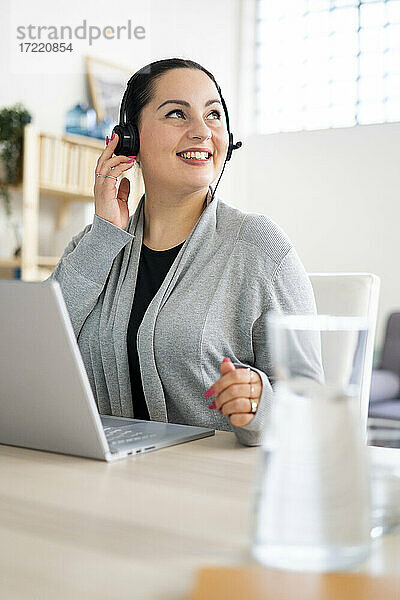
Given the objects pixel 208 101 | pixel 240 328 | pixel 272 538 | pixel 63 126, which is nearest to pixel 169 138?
pixel 208 101

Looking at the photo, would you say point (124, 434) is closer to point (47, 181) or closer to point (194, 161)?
point (194, 161)

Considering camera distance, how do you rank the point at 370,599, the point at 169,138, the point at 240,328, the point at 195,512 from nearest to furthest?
the point at 370,599 → the point at 195,512 → the point at 240,328 → the point at 169,138

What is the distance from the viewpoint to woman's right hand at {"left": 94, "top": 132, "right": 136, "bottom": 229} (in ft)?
5.19

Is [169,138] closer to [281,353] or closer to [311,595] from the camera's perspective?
[281,353]

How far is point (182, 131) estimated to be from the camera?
1628mm

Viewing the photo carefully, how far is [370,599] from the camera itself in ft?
1.51

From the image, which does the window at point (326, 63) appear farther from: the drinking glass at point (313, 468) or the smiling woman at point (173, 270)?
the drinking glass at point (313, 468)

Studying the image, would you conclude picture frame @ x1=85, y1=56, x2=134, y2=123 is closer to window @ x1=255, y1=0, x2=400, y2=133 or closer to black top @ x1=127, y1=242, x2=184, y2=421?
window @ x1=255, y1=0, x2=400, y2=133

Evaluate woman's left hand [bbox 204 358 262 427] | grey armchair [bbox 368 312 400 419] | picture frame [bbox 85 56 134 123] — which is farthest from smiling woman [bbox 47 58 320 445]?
picture frame [bbox 85 56 134 123]

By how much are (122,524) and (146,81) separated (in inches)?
48.6

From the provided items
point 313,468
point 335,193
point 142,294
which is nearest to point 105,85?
point 335,193

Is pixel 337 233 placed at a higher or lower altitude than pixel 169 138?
lower

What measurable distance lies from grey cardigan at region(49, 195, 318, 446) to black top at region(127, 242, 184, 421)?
2cm

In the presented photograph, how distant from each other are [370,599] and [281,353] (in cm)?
18
